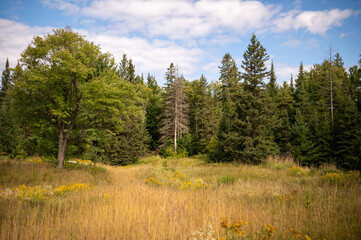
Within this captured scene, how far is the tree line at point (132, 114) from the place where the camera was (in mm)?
10825

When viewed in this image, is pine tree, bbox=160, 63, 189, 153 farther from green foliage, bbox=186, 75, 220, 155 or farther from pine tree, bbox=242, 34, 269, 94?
pine tree, bbox=242, 34, 269, 94

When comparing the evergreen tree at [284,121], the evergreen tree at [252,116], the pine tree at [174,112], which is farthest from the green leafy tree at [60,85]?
the evergreen tree at [284,121]

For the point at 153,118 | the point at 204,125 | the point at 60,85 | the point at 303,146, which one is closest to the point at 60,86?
the point at 60,85

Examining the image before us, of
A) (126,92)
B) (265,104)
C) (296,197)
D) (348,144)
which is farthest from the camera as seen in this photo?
(348,144)

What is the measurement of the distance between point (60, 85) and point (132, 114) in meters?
4.76

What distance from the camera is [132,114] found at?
44.5 feet

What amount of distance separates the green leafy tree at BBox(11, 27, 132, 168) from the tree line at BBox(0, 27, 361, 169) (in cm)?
5

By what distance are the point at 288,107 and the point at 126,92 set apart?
103 ft

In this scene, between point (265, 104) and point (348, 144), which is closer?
point (265, 104)

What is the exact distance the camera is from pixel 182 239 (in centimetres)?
290

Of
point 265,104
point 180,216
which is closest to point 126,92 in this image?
point 180,216

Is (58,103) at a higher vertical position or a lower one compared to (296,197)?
higher

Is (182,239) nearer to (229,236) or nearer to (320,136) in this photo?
(229,236)

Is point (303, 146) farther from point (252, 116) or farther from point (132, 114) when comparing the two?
point (132, 114)
